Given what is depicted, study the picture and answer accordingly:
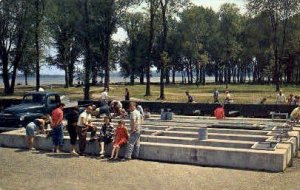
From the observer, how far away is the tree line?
167ft

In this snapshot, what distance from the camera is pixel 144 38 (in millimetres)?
92250

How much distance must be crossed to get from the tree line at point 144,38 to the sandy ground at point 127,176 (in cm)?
2723

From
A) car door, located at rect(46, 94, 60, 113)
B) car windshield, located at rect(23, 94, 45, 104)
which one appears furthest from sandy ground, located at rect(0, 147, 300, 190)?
car windshield, located at rect(23, 94, 45, 104)

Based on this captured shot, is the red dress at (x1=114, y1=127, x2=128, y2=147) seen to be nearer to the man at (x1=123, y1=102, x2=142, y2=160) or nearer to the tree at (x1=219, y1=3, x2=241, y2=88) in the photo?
the man at (x1=123, y1=102, x2=142, y2=160)

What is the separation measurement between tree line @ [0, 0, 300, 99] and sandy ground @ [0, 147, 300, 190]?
27.2m

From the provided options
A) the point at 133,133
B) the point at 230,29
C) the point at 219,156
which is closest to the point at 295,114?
the point at 219,156

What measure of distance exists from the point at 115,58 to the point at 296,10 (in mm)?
37075

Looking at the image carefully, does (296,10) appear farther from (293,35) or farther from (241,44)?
(241,44)

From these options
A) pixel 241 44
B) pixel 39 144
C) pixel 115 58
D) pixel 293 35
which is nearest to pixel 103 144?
pixel 39 144

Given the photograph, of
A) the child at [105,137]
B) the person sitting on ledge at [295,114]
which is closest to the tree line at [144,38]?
the person sitting on ledge at [295,114]

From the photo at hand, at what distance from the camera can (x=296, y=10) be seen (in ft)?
192

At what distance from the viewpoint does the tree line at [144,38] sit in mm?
51031

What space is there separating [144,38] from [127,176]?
261 ft

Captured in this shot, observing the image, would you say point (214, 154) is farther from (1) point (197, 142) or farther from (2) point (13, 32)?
(2) point (13, 32)
